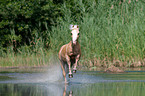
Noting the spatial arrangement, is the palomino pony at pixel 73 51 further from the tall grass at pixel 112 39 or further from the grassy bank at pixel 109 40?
the tall grass at pixel 112 39

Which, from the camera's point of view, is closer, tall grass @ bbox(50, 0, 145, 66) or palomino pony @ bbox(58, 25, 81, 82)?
palomino pony @ bbox(58, 25, 81, 82)

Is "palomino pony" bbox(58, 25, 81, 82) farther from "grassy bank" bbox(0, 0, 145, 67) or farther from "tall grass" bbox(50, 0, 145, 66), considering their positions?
"tall grass" bbox(50, 0, 145, 66)

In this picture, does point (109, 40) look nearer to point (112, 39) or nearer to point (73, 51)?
point (112, 39)

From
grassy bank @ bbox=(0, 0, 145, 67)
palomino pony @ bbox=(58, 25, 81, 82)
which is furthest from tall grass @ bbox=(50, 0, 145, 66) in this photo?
palomino pony @ bbox=(58, 25, 81, 82)

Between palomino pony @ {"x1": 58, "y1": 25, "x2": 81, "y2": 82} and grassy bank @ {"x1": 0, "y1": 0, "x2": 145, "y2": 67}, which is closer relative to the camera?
palomino pony @ {"x1": 58, "y1": 25, "x2": 81, "y2": 82}

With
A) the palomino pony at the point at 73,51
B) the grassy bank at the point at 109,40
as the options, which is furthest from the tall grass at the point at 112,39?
the palomino pony at the point at 73,51

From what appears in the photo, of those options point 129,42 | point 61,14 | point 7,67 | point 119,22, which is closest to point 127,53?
point 129,42

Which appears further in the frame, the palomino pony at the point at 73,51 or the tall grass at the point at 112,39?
the tall grass at the point at 112,39

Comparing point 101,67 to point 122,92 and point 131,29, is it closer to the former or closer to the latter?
point 131,29

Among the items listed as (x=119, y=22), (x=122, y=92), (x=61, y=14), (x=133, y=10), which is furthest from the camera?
(x=61, y=14)

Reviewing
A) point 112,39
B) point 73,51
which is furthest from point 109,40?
point 73,51

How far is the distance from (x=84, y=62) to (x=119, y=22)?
2.52 meters

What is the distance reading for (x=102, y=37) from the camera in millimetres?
16812

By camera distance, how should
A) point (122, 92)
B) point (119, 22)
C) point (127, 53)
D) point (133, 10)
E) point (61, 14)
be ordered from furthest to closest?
point (61, 14) → point (133, 10) → point (119, 22) → point (127, 53) → point (122, 92)
